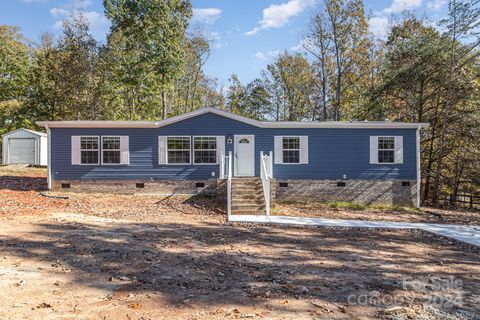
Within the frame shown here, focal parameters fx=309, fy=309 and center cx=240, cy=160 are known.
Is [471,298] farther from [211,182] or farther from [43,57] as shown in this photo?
[43,57]

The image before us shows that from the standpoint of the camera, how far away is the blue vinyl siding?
13.4m

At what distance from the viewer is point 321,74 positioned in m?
27.2

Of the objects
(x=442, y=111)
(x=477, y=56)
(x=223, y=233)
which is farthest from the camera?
(x=442, y=111)

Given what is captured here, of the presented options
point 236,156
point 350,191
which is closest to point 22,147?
point 236,156

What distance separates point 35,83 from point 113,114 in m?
8.35

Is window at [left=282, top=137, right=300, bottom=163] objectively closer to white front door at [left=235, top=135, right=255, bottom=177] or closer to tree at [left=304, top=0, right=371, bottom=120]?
white front door at [left=235, top=135, right=255, bottom=177]

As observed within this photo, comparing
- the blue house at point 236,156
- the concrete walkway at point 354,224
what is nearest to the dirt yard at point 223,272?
the concrete walkway at point 354,224

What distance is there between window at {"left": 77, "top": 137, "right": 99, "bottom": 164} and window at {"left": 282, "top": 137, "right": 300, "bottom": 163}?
8.26 metres

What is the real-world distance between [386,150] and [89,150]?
43.3ft

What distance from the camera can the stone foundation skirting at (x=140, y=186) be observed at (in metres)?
13.4

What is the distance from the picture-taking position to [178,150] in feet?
44.7

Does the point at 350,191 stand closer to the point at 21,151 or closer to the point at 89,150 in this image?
the point at 89,150

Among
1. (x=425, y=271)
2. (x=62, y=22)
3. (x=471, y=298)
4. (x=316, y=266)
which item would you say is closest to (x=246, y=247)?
(x=316, y=266)

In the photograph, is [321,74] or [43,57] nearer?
[43,57]
